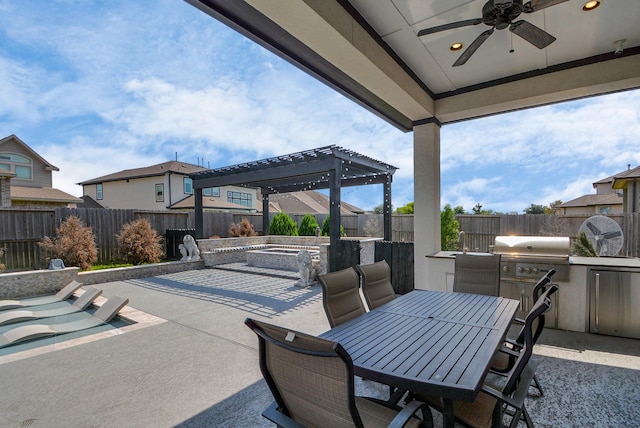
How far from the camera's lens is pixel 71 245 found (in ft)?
24.7

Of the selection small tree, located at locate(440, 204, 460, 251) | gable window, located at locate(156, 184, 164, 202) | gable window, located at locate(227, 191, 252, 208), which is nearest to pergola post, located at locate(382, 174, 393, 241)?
small tree, located at locate(440, 204, 460, 251)

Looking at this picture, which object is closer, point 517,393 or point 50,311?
point 517,393

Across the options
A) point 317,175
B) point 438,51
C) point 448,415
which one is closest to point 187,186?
point 317,175

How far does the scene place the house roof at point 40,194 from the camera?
47.7 ft

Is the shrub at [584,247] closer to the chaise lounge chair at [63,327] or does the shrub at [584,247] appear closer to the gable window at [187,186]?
the chaise lounge chair at [63,327]

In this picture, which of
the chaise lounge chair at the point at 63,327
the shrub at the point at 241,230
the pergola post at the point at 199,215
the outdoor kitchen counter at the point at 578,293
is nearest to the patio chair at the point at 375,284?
the outdoor kitchen counter at the point at 578,293

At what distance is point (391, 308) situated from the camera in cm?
258

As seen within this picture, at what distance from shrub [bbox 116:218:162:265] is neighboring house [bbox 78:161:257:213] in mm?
8246

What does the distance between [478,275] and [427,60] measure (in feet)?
8.84

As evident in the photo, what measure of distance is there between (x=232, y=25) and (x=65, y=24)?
17.3 feet

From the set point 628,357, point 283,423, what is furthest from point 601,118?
point 283,423

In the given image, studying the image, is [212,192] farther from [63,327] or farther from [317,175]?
[63,327]

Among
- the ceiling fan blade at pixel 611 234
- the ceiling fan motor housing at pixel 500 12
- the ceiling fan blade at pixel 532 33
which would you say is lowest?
the ceiling fan blade at pixel 611 234

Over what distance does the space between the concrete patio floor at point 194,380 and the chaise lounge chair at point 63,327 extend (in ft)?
2.33
